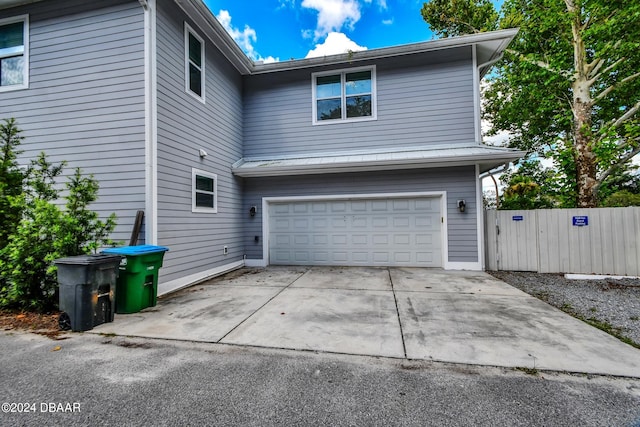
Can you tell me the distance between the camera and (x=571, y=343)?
284 cm

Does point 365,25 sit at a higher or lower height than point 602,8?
higher

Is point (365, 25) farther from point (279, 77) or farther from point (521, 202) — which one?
point (521, 202)

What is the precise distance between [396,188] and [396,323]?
437 centimetres

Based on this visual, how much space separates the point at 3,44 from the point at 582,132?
13.7 m

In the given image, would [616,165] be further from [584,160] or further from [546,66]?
[546,66]

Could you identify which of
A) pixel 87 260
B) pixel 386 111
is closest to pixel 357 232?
pixel 386 111

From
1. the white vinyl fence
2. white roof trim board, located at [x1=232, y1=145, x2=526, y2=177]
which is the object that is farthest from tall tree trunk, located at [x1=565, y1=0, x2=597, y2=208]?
white roof trim board, located at [x1=232, y1=145, x2=526, y2=177]

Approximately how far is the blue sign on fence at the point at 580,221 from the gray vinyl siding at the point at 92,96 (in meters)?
8.98

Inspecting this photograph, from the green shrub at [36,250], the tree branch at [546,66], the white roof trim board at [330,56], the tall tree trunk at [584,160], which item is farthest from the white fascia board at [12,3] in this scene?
the tall tree trunk at [584,160]

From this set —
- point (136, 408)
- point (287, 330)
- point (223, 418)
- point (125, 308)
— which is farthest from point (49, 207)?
point (223, 418)

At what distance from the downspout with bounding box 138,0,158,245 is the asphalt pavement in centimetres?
229

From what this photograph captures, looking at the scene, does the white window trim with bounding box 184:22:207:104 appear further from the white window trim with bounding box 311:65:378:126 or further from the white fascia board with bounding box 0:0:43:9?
the white window trim with bounding box 311:65:378:126

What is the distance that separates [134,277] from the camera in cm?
388

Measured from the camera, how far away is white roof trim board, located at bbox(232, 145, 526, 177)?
20.0 feet
